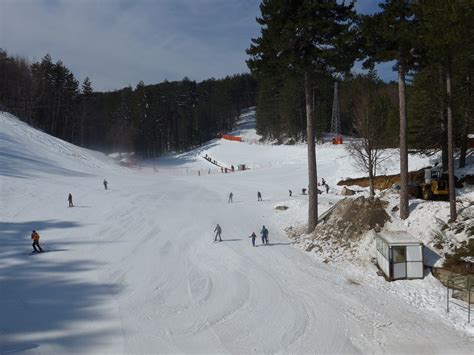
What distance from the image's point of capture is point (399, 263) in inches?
563

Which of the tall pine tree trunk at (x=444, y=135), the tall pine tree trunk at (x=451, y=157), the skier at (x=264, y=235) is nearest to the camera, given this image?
the tall pine tree trunk at (x=451, y=157)

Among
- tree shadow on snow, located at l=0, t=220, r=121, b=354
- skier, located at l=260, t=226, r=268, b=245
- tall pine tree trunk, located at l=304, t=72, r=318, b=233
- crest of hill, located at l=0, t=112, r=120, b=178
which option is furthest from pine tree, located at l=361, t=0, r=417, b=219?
crest of hill, located at l=0, t=112, r=120, b=178

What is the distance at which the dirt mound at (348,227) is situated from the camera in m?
17.8

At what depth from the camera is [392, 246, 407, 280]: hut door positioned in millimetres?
14289

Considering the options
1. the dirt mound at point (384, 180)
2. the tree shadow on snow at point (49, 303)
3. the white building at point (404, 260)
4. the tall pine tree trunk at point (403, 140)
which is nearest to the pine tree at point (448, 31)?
the tall pine tree trunk at point (403, 140)

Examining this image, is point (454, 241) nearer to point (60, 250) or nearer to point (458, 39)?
point (458, 39)

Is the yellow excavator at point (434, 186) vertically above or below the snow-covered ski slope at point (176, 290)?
above

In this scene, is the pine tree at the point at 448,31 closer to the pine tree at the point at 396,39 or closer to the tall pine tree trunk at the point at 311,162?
the pine tree at the point at 396,39

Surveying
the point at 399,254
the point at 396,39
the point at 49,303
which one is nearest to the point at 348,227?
the point at 399,254

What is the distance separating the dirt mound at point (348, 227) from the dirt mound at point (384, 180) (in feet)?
32.4

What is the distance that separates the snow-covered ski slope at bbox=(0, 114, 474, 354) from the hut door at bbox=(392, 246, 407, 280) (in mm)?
1319

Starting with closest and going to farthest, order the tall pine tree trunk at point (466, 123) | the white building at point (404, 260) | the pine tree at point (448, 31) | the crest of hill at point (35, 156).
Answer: the pine tree at point (448, 31) < the white building at point (404, 260) < the tall pine tree trunk at point (466, 123) < the crest of hill at point (35, 156)

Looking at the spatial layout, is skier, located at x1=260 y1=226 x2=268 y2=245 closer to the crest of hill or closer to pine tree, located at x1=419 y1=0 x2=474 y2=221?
pine tree, located at x1=419 y1=0 x2=474 y2=221

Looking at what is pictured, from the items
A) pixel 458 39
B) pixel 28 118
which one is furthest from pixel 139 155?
pixel 458 39
